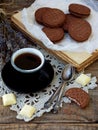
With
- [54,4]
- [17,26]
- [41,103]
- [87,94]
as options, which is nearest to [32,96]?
[41,103]

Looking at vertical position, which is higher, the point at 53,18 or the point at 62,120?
the point at 53,18

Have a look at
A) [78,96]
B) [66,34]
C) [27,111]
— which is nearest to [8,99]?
[27,111]

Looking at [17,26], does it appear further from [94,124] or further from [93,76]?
[94,124]

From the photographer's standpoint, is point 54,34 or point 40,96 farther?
point 54,34

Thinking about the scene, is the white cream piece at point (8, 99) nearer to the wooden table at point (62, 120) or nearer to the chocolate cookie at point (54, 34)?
the wooden table at point (62, 120)

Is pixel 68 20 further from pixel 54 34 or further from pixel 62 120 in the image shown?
pixel 62 120

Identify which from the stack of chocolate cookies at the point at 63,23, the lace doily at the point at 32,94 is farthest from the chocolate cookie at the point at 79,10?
the lace doily at the point at 32,94
